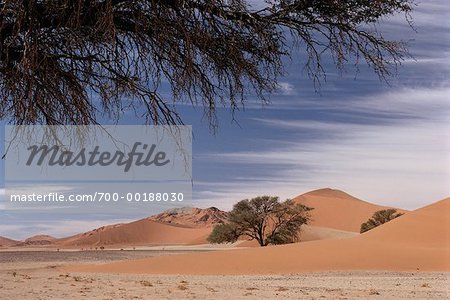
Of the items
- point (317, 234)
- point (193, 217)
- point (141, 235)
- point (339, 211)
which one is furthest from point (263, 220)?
point (193, 217)

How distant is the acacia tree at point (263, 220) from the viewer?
47.6m

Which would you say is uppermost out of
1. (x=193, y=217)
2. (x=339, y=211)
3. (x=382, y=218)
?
(x=193, y=217)

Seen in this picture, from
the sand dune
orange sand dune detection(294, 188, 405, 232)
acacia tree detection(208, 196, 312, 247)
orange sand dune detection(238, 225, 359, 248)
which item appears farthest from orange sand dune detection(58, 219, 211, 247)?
acacia tree detection(208, 196, 312, 247)

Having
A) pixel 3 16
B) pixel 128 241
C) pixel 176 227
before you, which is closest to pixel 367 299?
pixel 3 16

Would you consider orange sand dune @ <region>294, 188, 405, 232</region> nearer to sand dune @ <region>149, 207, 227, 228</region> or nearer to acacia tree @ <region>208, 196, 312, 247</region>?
sand dune @ <region>149, 207, 227, 228</region>

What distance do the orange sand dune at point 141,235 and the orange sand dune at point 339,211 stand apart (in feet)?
50.3

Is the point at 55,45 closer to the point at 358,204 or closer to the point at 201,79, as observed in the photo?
the point at 201,79

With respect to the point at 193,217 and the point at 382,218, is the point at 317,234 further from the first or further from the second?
the point at 193,217

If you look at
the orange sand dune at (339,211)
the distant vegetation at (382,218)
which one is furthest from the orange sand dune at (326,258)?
the orange sand dune at (339,211)

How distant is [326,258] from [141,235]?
7135cm

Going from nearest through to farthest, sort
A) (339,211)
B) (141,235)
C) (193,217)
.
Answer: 1. (339,211)
2. (141,235)
3. (193,217)

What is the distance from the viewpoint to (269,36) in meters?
7.80

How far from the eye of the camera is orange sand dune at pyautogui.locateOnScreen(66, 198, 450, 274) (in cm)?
2736

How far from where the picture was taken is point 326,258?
96.2 ft
